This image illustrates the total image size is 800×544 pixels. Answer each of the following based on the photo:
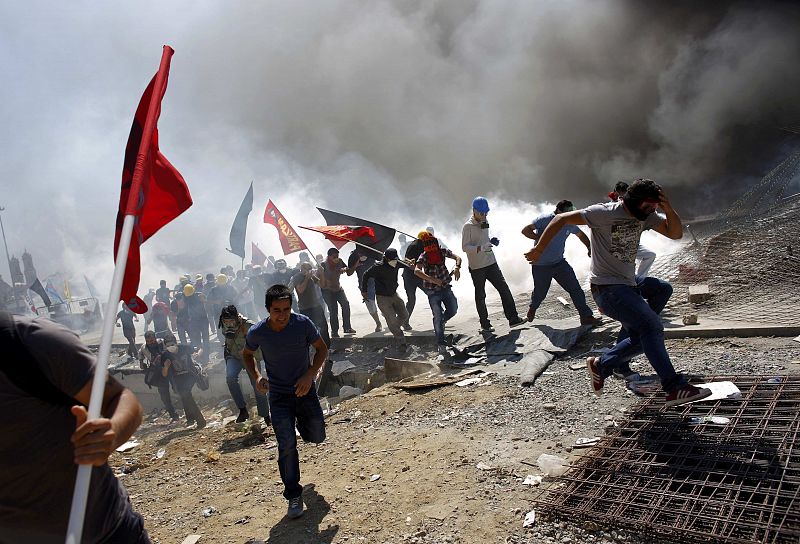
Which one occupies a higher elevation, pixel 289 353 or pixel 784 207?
pixel 784 207

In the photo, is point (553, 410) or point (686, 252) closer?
point (553, 410)

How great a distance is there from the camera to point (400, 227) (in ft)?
81.0

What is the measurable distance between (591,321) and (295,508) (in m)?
A: 4.40

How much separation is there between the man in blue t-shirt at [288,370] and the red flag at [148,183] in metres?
1.08

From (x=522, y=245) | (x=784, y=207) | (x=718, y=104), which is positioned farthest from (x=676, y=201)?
(x=784, y=207)

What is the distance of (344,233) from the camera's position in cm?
1012

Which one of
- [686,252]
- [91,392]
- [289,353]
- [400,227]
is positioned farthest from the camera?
[400,227]

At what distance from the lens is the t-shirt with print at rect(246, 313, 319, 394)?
12.7 feet

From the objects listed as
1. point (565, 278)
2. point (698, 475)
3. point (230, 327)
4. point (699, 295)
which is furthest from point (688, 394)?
point (230, 327)

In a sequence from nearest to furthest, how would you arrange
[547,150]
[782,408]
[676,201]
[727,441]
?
[727,441] → [782,408] → [676,201] → [547,150]

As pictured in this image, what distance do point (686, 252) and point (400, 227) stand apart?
52.5 feet

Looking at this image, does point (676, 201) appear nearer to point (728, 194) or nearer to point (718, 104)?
point (728, 194)

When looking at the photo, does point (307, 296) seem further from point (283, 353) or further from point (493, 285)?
→ point (283, 353)

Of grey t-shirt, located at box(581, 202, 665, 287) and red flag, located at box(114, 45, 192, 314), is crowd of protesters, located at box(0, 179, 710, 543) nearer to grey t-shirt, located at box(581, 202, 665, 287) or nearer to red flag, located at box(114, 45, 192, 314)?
grey t-shirt, located at box(581, 202, 665, 287)
